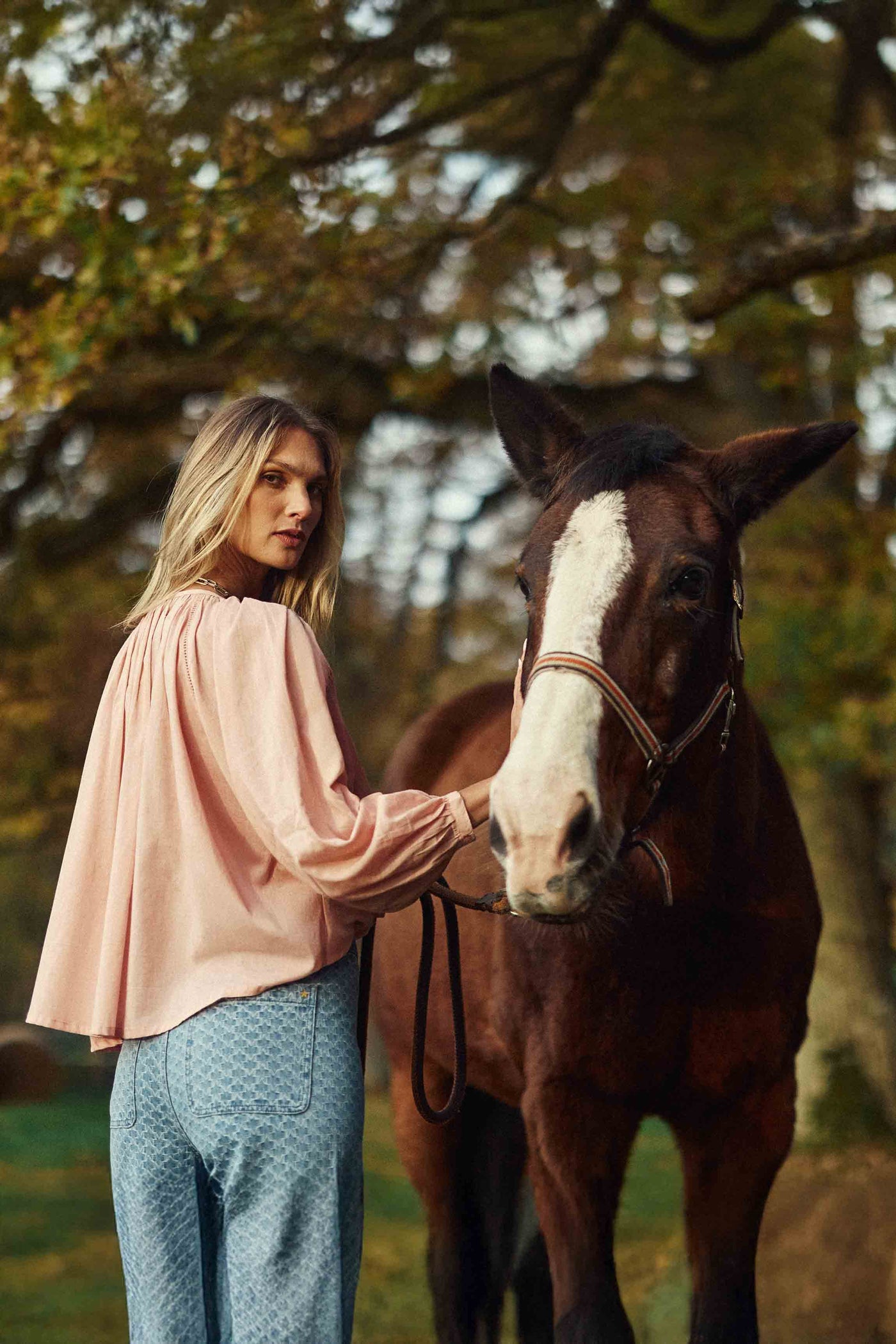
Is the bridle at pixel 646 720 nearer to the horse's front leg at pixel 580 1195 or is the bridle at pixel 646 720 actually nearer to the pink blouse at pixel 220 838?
the pink blouse at pixel 220 838

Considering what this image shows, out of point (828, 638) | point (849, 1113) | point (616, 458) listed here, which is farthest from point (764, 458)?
point (849, 1113)

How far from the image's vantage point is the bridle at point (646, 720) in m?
2.29

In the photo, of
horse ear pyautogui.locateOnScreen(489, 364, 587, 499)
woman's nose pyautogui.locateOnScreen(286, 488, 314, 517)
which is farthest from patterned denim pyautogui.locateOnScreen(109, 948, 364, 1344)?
horse ear pyautogui.locateOnScreen(489, 364, 587, 499)

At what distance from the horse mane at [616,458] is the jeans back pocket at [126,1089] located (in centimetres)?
126

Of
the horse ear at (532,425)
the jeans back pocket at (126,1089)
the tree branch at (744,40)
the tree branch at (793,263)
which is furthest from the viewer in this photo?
the tree branch at (744,40)

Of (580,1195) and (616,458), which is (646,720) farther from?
(580,1195)

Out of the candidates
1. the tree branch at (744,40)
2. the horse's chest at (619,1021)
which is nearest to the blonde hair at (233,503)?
the horse's chest at (619,1021)

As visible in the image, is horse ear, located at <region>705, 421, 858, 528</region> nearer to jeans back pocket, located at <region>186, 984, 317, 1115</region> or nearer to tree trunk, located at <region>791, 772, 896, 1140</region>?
jeans back pocket, located at <region>186, 984, 317, 1115</region>

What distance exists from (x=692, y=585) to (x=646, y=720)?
277 mm

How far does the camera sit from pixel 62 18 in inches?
191

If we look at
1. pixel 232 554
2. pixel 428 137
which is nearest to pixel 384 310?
pixel 428 137

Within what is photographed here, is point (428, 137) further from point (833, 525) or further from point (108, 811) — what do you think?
point (108, 811)

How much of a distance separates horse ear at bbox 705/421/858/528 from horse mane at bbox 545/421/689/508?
10 cm

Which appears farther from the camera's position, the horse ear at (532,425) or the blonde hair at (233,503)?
the horse ear at (532,425)
